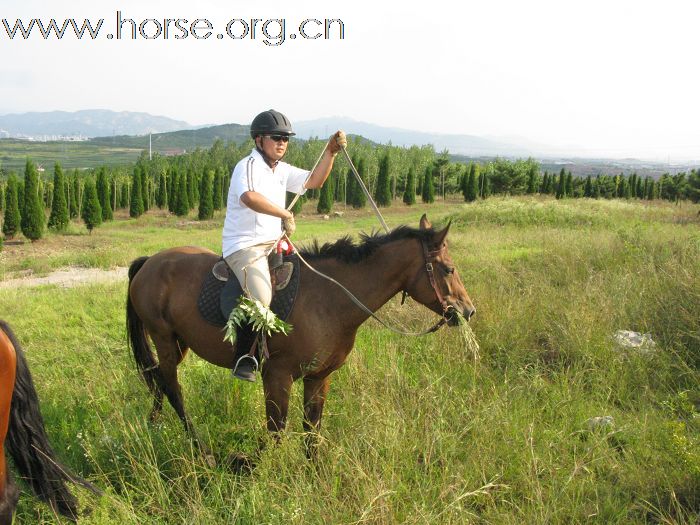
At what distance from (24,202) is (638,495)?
24242 mm

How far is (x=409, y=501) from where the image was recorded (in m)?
3.18

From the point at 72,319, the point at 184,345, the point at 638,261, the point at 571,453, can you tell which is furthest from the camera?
the point at 638,261

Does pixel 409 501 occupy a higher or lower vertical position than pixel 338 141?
lower

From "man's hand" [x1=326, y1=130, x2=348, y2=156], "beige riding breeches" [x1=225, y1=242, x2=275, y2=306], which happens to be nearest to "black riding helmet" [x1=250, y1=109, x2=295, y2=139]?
"man's hand" [x1=326, y1=130, x2=348, y2=156]

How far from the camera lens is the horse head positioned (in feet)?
12.3

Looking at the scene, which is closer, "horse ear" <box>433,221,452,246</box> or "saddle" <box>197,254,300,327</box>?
Answer: "horse ear" <box>433,221,452,246</box>

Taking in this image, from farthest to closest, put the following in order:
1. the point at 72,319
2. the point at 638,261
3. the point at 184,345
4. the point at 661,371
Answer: the point at 638,261 < the point at 72,319 < the point at 661,371 < the point at 184,345

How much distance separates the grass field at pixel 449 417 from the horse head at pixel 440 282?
2.33 feet

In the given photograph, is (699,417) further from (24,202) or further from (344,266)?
(24,202)

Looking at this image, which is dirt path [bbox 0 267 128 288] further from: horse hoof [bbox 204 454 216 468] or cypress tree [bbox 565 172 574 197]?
cypress tree [bbox 565 172 574 197]

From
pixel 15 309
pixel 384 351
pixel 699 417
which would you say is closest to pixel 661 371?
pixel 699 417

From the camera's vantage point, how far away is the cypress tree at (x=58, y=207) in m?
23.2

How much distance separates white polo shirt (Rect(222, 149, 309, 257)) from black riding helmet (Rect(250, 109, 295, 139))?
17cm

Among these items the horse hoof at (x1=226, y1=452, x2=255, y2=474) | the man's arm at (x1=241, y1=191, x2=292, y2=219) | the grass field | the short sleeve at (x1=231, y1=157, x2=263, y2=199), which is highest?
the short sleeve at (x1=231, y1=157, x2=263, y2=199)
